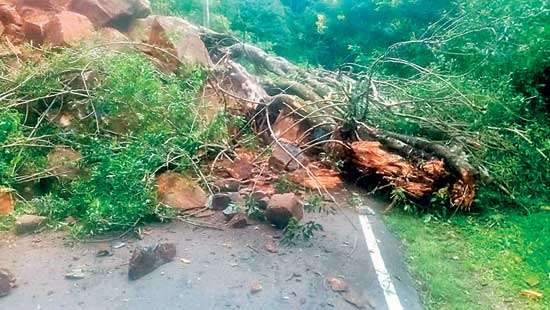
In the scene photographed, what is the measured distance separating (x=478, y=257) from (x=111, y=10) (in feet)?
20.7

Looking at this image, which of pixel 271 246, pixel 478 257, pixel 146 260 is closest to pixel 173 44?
pixel 271 246

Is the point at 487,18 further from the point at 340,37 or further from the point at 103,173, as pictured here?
the point at 340,37

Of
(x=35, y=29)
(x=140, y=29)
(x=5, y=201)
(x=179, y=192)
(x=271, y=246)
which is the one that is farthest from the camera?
(x=140, y=29)

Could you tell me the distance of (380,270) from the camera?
418cm

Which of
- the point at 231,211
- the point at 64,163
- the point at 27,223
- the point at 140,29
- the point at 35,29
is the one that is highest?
the point at 140,29

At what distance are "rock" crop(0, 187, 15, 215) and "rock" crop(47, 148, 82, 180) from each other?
0.47 meters

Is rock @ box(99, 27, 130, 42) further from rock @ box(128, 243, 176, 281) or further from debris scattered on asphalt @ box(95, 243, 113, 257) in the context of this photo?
rock @ box(128, 243, 176, 281)

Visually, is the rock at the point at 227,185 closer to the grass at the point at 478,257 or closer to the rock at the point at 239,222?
the rock at the point at 239,222

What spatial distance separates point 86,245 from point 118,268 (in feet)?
1.81

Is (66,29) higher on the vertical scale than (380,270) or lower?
higher

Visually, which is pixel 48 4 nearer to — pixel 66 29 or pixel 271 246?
pixel 66 29

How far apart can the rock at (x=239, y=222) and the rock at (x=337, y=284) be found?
116 centimetres

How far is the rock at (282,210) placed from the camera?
465 cm

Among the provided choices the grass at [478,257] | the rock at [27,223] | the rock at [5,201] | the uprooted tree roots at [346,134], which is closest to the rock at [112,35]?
the uprooted tree roots at [346,134]
